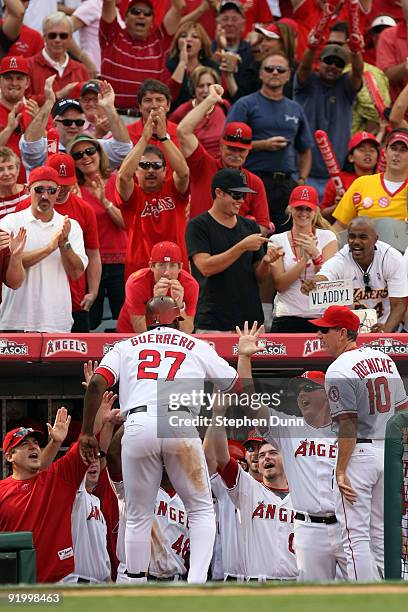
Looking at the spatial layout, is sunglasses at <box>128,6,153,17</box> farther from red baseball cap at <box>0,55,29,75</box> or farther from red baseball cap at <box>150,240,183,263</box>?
red baseball cap at <box>150,240,183,263</box>

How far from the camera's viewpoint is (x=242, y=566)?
8773mm

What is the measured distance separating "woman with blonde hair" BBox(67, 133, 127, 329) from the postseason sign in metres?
1.69

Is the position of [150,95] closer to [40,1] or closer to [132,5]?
[132,5]

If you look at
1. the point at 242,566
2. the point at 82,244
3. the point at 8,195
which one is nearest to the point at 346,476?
the point at 242,566

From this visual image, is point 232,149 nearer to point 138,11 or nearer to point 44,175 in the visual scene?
point 44,175

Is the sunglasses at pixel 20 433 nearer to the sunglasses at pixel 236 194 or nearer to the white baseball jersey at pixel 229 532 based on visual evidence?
the white baseball jersey at pixel 229 532

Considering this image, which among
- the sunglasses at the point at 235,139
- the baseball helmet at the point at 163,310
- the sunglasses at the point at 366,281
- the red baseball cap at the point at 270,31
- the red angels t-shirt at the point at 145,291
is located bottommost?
the baseball helmet at the point at 163,310

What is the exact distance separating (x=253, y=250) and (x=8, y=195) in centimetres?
191

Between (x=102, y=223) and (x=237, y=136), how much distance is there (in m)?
1.23

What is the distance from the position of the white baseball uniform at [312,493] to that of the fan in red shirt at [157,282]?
0.91 meters

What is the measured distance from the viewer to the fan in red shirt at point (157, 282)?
8844 mm

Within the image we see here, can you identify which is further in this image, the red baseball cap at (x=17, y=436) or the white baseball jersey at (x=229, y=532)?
the white baseball jersey at (x=229, y=532)

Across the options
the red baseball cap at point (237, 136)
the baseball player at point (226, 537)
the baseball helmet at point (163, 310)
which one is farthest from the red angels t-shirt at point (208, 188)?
the baseball helmet at point (163, 310)

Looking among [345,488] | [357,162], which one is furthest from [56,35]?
[345,488]
